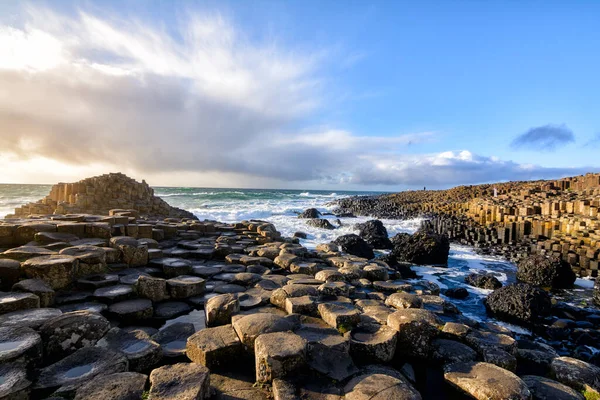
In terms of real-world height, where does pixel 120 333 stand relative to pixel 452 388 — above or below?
above

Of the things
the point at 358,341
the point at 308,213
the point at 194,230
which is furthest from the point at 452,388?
the point at 308,213

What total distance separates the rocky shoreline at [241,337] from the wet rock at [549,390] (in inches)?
0.6

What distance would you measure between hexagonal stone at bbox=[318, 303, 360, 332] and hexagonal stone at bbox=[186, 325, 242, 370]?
104 centimetres

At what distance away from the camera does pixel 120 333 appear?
3055mm

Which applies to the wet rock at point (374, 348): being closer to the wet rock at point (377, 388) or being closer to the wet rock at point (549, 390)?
the wet rock at point (377, 388)

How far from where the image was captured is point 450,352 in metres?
3.02

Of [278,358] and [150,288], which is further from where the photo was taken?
[150,288]

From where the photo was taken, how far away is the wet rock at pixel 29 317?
2.95 metres

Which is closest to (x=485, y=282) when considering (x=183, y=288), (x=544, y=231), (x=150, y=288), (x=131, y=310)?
(x=183, y=288)

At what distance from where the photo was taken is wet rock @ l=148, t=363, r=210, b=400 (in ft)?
6.58

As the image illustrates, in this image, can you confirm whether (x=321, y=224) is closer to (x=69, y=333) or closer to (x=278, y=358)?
(x=69, y=333)

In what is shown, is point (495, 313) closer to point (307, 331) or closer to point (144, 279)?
point (307, 331)

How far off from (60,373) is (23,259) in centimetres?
317

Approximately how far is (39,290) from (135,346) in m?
1.77
